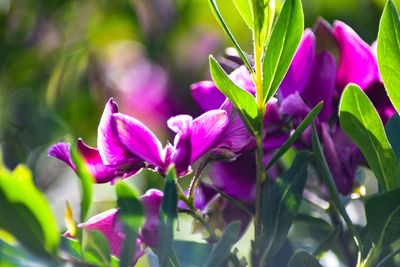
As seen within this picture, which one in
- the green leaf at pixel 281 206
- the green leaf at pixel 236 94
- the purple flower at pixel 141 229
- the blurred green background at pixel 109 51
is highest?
the green leaf at pixel 236 94

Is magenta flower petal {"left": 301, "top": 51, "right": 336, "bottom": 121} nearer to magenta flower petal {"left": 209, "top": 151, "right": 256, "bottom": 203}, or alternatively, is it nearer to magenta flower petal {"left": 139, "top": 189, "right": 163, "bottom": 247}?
magenta flower petal {"left": 209, "top": 151, "right": 256, "bottom": 203}

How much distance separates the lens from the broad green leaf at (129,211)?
2.27 feet

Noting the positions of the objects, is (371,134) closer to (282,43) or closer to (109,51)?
(282,43)

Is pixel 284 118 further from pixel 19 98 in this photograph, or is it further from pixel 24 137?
pixel 19 98

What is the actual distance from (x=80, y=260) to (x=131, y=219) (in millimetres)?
67

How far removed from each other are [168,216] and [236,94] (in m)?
0.12

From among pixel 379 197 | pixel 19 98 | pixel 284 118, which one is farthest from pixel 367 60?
pixel 19 98

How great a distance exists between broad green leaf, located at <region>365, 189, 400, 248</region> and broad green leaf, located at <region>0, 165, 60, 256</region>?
25cm

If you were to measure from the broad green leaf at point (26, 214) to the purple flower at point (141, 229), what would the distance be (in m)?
0.09

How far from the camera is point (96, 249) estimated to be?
726mm

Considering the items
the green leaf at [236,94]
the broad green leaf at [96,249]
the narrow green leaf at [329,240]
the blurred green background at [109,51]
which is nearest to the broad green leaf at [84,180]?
the broad green leaf at [96,249]

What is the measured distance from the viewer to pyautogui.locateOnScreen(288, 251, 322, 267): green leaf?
0.77m

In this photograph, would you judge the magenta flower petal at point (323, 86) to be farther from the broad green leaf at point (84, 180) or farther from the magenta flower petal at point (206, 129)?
the broad green leaf at point (84, 180)

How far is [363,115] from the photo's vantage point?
793mm
